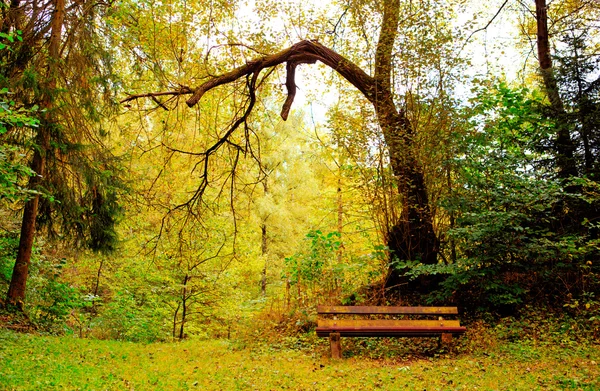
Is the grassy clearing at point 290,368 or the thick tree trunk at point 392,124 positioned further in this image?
the thick tree trunk at point 392,124

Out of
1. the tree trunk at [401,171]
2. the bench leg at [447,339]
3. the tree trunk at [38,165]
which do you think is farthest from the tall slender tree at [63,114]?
the bench leg at [447,339]

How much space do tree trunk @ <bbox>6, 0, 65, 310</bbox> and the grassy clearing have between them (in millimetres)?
1309

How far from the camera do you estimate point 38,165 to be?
7.79m

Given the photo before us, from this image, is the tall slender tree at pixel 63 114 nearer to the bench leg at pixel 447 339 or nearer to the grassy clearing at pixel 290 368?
the grassy clearing at pixel 290 368

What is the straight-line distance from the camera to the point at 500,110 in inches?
348

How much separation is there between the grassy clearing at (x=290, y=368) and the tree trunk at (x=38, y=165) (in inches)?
51.5

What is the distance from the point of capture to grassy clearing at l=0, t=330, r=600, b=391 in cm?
461

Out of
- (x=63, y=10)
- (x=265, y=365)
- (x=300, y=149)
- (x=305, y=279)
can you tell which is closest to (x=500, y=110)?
(x=305, y=279)

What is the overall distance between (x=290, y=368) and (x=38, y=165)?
552 cm

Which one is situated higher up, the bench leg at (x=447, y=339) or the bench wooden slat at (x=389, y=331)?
the bench wooden slat at (x=389, y=331)

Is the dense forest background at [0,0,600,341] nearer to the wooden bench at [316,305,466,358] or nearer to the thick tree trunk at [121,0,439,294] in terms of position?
the thick tree trunk at [121,0,439,294]

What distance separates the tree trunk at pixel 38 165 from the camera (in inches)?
279

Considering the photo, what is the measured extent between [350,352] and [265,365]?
1.47m

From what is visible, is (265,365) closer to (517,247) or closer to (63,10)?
(517,247)
